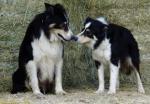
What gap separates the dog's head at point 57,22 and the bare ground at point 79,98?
859mm

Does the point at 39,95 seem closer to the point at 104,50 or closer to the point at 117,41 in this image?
the point at 104,50

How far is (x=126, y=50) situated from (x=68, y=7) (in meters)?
1.25

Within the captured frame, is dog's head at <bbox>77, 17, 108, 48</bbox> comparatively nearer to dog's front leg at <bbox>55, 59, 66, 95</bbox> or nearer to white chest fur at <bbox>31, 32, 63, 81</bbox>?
white chest fur at <bbox>31, 32, 63, 81</bbox>

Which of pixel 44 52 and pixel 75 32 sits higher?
pixel 75 32

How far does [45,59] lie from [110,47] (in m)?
0.98

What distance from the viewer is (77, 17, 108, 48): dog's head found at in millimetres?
9414

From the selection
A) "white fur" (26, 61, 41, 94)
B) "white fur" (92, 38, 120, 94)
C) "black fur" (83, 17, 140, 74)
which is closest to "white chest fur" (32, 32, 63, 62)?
"white fur" (26, 61, 41, 94)

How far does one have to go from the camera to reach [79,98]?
9.14m

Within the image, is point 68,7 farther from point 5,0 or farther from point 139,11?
point 139,11

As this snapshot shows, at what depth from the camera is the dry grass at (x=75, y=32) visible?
34.0ft

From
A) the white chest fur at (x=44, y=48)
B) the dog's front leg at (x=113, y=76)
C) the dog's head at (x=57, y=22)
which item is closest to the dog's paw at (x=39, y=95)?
the white chest fur at (x=44, y=48)

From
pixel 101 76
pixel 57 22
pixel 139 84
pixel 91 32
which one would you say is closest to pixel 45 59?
pixel 57 22

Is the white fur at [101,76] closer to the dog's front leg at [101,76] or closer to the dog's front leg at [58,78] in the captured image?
the dog's front leg at [101,76]

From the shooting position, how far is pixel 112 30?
9.66 meters
